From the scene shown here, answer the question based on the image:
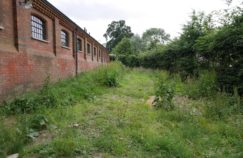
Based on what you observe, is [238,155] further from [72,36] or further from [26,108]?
[72,36]

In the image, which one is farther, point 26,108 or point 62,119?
point 26,108

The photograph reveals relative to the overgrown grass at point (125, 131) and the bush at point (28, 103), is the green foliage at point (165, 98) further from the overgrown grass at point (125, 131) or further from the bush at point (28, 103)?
the bush at point (28, 103)

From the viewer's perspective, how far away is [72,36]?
59.7 ft

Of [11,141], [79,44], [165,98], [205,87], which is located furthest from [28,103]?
[79,44]

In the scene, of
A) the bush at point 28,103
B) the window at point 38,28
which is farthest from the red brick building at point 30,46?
the bush at point 28,103

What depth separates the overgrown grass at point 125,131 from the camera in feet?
16.2

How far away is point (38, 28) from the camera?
12164 millimetres

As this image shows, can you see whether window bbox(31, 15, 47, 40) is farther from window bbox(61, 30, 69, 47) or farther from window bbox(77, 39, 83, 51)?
window bbox(77, 39, 83, 51)

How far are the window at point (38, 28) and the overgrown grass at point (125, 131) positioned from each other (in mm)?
4065

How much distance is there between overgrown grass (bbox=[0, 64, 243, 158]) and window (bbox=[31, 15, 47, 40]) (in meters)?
4.07

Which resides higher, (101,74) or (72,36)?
(72,36)

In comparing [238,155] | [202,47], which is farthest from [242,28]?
[238,155]

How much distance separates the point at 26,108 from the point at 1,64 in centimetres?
167

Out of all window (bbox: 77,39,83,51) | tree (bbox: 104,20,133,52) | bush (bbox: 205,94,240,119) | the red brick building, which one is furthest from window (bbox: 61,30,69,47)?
tree (bbox: 104,20,133,52)
